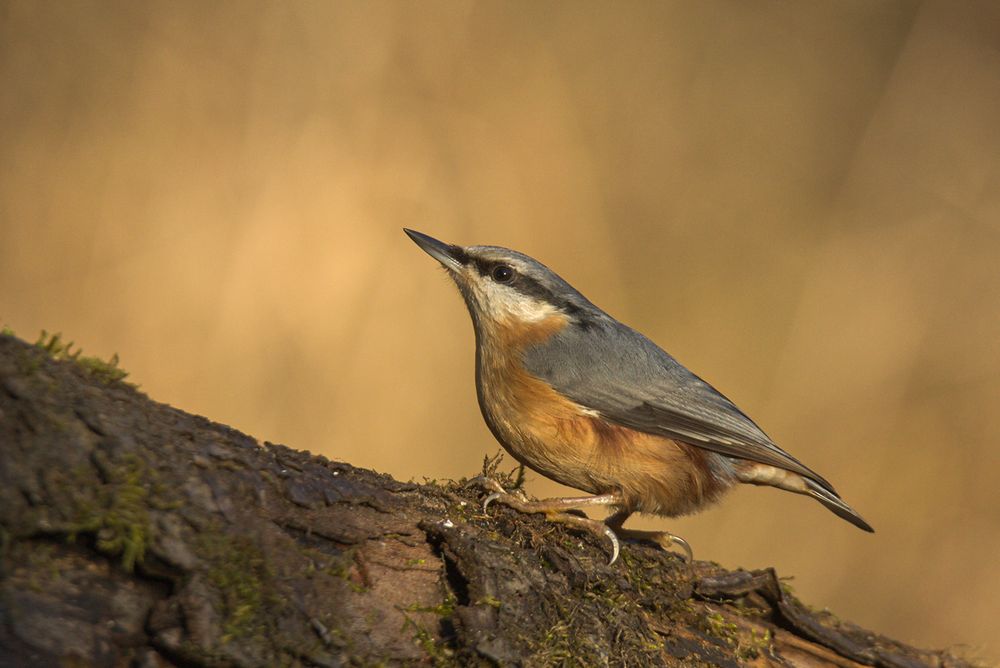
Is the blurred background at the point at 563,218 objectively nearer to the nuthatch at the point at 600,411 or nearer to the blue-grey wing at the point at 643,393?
the nuthatch at the point at 600,411

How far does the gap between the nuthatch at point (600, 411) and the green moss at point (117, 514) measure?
1563mm

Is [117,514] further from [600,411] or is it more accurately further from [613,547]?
[600,411]

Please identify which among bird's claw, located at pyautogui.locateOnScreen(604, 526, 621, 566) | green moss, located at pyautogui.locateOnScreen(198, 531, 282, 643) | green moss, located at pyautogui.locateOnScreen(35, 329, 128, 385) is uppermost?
bird's claw, located at pyautogui.locateOnScreen(604, 526, 621, 566)

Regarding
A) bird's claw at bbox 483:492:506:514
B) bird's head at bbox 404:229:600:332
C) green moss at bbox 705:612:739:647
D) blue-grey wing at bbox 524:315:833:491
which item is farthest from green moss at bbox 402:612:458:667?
bird's head at bbox 404:229:600:332

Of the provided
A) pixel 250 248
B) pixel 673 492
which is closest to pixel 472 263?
pixel 673 492

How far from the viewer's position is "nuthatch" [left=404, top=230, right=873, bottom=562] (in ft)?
11.0

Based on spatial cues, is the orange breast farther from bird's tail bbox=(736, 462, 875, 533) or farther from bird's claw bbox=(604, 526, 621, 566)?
bird's claw bbox=(604, 526, 621, 566)

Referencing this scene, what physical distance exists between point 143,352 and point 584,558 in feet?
10.4

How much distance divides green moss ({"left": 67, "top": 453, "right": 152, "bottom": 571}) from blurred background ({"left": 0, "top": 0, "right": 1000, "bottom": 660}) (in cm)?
319

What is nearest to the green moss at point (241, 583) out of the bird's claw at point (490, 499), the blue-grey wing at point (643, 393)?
the bird's claw at point (490, 499)

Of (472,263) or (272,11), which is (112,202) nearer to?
(272,11)

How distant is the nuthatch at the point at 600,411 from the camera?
11.0 ft

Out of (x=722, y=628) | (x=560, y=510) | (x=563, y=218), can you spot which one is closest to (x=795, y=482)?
(x=722, y=628)

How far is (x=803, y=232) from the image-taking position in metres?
5.95
